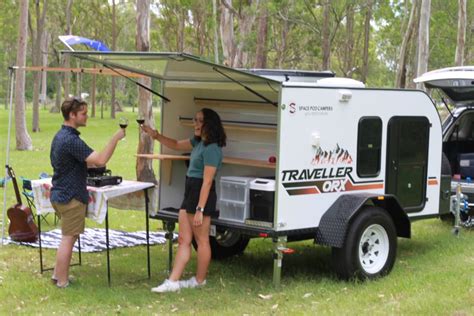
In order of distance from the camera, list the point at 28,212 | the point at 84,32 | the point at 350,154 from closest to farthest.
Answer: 1. the point at 350,154
2. the point at 28,212
3. the point at 84,32

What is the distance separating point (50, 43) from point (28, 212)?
47.8m

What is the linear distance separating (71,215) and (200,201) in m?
1.21

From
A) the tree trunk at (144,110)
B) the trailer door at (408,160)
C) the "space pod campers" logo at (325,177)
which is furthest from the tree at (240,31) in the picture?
the "space pod campers" logo at (325,177)

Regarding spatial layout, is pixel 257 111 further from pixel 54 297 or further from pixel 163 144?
pixel 54 297

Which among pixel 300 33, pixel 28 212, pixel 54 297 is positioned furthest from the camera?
pixel 300 33

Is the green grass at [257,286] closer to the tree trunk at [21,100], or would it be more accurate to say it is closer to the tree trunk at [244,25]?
the tree trunk at [21,100]

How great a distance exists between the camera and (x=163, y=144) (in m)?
7.98

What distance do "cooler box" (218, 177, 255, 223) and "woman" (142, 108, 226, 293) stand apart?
242 mm

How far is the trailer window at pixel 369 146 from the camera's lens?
7.48 metres

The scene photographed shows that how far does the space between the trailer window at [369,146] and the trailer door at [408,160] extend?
18cm

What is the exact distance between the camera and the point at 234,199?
7.19 metres

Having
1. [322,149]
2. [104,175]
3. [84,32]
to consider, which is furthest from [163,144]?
[84,32]

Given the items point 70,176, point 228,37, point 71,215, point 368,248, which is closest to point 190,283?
point 71,215

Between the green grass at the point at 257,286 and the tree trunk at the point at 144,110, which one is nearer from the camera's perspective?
the green grass at the point at 257,286
